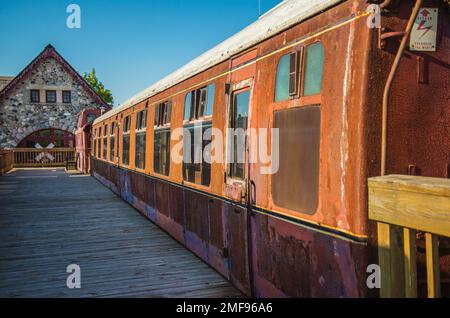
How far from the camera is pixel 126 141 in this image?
11609mm

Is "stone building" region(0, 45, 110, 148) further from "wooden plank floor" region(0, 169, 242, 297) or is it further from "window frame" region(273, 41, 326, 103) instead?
"window frame" region(273, 41, 326, 103)

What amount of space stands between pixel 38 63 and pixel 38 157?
273 inches

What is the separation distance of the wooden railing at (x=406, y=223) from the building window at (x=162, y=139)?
501 cm

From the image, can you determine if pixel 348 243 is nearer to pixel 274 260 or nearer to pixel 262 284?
pixel 274 260

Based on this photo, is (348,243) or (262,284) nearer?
(348,243)

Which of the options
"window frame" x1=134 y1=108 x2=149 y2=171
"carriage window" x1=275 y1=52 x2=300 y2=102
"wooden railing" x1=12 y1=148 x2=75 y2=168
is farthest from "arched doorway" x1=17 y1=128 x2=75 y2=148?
"carriage window" x1=275 y1=52 x2=300 y2=102

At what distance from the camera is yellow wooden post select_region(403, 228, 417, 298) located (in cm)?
241

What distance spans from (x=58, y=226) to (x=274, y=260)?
6472 mm

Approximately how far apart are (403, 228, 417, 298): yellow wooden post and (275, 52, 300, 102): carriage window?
1508mm

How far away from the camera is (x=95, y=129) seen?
69.8 ft

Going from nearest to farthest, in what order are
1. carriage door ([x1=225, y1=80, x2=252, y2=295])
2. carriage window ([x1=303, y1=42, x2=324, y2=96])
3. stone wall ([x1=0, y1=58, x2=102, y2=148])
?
carriage window ([x1=303, y1=42, x2=324, y2=96])
carriage door ([x1=225, y1=80, x2=252, y2=295])
stone wall ([x1=0, y1=58, x2=102, y2=148])

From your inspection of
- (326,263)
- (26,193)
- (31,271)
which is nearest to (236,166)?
(326,263)

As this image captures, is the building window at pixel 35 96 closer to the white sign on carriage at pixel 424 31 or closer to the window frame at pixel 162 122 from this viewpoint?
the window frame at pixel 162 122

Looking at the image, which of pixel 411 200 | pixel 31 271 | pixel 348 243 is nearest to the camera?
pixel 411 200
